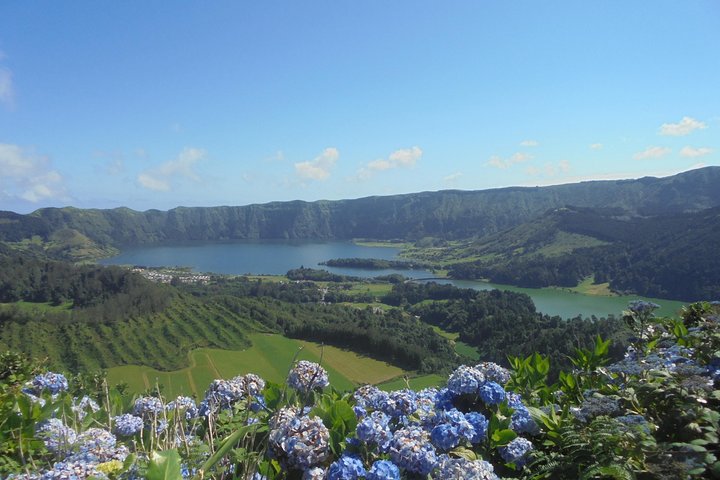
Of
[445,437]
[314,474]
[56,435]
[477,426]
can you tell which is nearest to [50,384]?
[56,435]

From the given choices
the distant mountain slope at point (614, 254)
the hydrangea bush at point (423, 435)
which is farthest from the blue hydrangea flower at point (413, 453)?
the distant mountain slope at point (614, 254)

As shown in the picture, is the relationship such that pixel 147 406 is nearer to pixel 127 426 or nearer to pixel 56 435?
pixel 127 426

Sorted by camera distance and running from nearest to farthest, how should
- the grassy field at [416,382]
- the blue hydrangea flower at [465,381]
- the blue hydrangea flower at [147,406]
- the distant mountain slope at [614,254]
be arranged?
the blue hydrangea flower at [465,381] → the blue hydrangea flower at [147,406] → the grassy field at [416,382] → the distant mountain slope at [614,254]

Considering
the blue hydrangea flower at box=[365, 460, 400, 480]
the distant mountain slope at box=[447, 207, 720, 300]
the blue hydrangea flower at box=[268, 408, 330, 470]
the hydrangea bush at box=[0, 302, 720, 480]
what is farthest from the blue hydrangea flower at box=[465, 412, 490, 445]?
the distant mountain slope at box=[447, 207, 720, 300]

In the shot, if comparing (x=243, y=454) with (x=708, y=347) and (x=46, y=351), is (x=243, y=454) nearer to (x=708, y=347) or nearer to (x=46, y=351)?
(x=708, y=347)

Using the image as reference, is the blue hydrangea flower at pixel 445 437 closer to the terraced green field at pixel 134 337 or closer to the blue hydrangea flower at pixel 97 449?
the blue hydrangea flower at pixel 97 449

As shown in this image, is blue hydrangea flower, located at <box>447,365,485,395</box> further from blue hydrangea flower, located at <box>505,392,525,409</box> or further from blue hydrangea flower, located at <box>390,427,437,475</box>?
blue hydrangea flower, located at <box>390,427,437,475</box>

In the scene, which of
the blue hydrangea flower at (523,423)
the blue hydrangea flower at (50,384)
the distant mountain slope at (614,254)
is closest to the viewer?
the blue hydrangea flower at (523,423)
